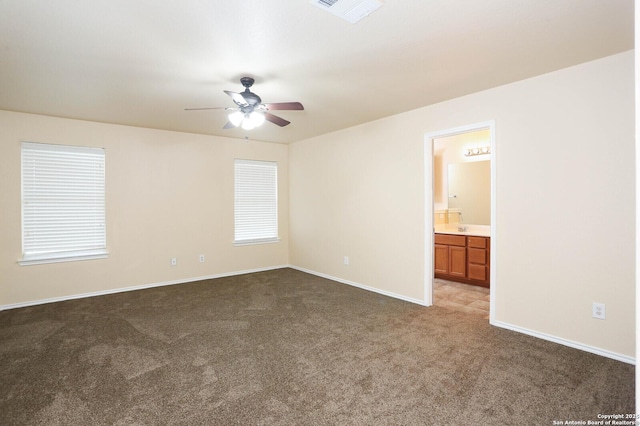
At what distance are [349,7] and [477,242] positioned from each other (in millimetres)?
4097

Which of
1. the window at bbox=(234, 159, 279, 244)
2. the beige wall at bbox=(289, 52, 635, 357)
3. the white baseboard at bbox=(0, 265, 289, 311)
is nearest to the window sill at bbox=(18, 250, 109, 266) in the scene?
the white baseboard at bbox=(0, 265, 289, 311)

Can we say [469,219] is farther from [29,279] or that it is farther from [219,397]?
[29,279]

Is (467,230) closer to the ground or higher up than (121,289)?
higher up

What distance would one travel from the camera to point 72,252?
4.45m

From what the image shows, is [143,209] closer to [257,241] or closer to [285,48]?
[257,241]

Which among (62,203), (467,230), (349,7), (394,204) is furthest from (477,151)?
(62,203)

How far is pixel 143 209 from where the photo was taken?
4926 millimetres

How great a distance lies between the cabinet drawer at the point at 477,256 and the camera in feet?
16.1

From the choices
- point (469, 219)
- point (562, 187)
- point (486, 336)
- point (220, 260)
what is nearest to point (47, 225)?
point (220, 260)

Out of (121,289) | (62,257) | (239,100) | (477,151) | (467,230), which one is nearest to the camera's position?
(239,100)

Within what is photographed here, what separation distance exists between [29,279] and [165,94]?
3069mm

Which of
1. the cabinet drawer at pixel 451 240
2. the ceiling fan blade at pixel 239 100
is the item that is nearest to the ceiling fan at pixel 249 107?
the ceiling fan blade at pixel 239 100

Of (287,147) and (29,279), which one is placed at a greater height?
(287,147)

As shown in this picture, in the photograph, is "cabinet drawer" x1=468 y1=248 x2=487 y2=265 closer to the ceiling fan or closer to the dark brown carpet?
the dark brown carpet
